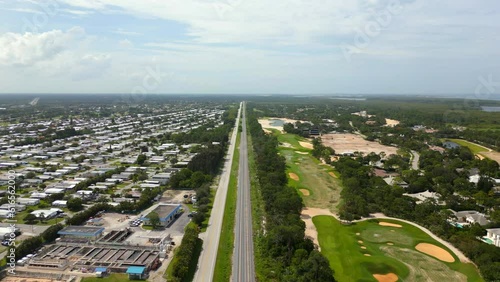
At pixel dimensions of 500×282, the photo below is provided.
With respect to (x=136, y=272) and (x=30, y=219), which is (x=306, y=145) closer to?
(x=30, y=219)

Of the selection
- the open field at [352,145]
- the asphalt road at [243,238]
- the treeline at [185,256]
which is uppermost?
the treeline at [185,256]

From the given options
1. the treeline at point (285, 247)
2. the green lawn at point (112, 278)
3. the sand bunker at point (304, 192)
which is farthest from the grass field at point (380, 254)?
the green lawn at point (112, 278)

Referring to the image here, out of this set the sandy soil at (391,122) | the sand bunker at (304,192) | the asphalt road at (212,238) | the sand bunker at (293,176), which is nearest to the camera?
the asphalt road at (212,238)

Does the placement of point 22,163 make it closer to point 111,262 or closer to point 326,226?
point 111,262

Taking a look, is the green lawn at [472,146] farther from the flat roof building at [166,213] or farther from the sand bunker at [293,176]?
the flat roof building at [166,213]

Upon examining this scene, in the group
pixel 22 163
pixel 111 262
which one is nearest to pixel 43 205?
pixel 111 262

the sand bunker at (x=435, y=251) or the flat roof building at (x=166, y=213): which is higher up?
the flat roof building at (x=166, y=213)
